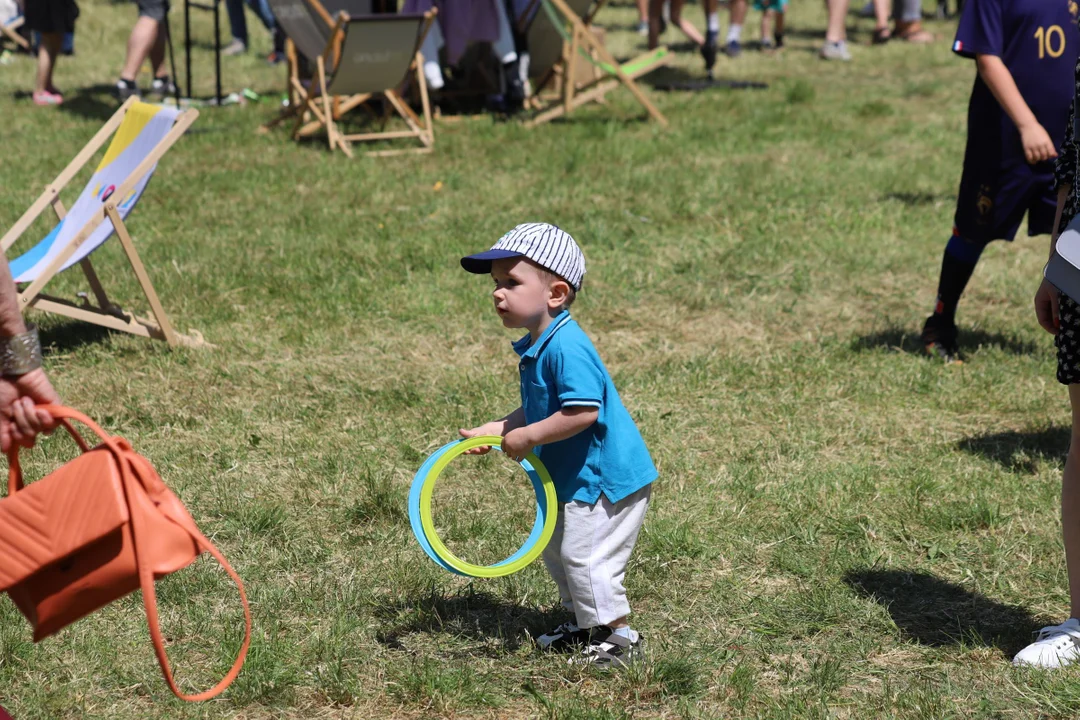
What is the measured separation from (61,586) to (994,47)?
12.3ft

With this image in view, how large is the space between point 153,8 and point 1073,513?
29.8 ft

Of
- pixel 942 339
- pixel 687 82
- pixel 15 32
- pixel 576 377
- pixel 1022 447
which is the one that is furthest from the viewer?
pixel 15 32

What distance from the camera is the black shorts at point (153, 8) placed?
1000cm

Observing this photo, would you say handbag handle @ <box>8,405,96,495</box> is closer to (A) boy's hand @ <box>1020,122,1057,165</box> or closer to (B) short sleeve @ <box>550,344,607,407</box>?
(B) short sleeve @ <box>550,344,607,407</box>

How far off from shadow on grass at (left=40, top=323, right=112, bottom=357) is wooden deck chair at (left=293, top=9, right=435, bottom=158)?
326 centimetres

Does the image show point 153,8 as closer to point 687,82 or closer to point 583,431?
point 687,82

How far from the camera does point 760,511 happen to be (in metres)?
3.79

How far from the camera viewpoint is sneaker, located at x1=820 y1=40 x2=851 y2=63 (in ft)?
41.7

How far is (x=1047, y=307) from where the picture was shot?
9.55 feet

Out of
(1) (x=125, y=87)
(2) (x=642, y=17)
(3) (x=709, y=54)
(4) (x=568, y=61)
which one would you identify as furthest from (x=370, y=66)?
(2) (x=642, y=17)

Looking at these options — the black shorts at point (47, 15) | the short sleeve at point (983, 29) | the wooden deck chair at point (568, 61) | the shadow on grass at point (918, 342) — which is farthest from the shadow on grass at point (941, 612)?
the black shorts at point (47, 15)

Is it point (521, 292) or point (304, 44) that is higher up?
point (521, 292)

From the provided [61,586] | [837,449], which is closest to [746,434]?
[837,449]

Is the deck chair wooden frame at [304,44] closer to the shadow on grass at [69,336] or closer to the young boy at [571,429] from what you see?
the shadow on grass at [69,336]
